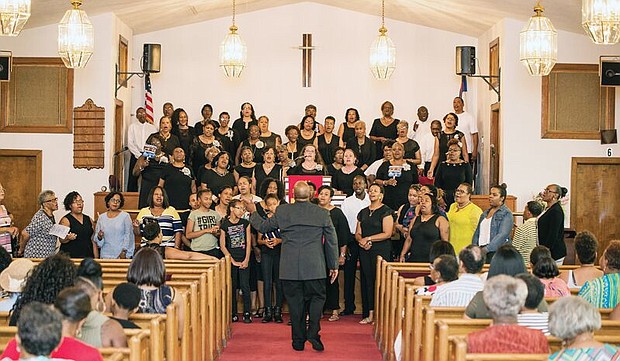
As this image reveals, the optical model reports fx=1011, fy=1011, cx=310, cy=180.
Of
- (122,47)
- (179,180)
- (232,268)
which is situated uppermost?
(122,47)

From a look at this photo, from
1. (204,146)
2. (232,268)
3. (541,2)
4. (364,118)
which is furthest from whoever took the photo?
(364,118)

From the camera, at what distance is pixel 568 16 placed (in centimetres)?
1265

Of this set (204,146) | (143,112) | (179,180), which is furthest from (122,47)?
(179,180)

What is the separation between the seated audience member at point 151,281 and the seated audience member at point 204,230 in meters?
3.56

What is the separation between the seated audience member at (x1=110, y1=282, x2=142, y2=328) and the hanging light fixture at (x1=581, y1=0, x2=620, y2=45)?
16.6ft

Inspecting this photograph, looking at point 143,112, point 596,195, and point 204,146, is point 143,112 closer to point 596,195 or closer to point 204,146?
point 204,146

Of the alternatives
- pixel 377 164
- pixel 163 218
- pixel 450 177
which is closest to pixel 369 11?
pixel 377 164

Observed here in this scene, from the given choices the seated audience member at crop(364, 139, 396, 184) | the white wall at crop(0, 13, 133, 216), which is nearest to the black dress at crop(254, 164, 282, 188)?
the seated audience member at crop(364, 139, 396, 184)

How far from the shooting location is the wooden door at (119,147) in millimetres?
14344

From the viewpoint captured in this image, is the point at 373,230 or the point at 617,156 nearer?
the point at 373,230

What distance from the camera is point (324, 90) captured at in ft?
52.7

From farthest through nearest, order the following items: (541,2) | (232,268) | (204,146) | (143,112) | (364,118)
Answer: (364,118)
(143,112)
(204,146)
(541,2)
(232,268)

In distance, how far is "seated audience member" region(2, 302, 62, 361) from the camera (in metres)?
3.96

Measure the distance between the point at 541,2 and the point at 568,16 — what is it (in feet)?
2.25
